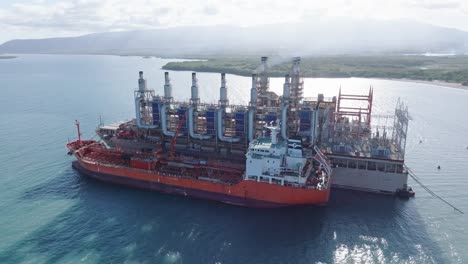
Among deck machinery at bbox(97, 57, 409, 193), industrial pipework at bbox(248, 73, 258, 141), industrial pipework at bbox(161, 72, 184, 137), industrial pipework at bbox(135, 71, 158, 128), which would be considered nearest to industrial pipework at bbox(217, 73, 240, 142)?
deck machinery at bbox(97, 57, 409, 193)

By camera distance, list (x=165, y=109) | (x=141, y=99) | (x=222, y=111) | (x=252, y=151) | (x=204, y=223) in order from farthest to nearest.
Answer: (x=141, y=99) → (x=165, y=109) → (x=222, y=111) → (x=252, y=151) → (x=204, y=223)

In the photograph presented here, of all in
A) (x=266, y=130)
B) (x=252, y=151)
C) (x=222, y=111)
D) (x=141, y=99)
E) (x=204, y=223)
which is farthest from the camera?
(x=141, y=99)

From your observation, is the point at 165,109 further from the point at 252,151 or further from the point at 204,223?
the point at 204,223

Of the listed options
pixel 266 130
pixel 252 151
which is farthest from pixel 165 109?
pixel 252 151

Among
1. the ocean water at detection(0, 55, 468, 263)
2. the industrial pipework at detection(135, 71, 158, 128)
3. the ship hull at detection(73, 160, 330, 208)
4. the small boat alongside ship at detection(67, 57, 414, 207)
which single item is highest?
the industrial pipework at detection(135, 71, 158, 128)

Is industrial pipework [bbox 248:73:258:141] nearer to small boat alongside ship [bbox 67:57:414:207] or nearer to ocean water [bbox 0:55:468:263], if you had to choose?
small boat alongside ship [bbox 67:57:414:207]

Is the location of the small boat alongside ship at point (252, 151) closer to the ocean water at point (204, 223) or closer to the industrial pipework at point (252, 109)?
the industrial pipework at point (252, 109)

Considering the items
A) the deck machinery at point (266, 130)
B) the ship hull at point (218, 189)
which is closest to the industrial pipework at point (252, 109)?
the deck machinery at point (266, 130)
